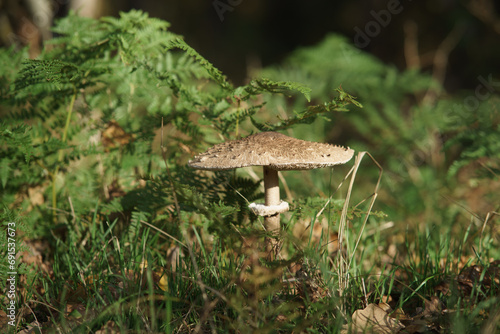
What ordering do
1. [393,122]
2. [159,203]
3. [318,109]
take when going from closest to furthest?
1. [318,109]
2. [159,203]
3. [393,122]

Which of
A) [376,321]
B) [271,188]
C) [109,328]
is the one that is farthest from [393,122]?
[109,328]

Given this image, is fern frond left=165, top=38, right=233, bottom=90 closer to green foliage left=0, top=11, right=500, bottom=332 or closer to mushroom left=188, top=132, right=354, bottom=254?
green foliage left=0, top=11, right=500, bottom=332

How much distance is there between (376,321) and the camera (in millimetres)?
2248

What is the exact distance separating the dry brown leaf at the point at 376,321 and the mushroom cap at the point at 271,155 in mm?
874

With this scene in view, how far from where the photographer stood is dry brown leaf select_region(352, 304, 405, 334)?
2.18 meters

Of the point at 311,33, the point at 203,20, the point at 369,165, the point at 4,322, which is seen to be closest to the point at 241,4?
the point at 203,20

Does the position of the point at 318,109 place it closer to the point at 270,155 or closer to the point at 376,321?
the point at 270,155

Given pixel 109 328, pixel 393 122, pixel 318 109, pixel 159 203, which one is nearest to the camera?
pixel 109 328

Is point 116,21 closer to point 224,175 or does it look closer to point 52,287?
point 224,175

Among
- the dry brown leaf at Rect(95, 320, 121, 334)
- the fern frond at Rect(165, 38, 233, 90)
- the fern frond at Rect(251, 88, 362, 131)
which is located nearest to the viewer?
the dry brown leaf at Rect(95, 320, 121, 334)

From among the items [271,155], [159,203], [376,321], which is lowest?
[376,321]

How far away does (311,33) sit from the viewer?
530 inches

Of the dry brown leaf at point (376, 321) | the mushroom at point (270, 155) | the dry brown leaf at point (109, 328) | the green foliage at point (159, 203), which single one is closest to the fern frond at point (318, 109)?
the green foliage at point (159, 203)

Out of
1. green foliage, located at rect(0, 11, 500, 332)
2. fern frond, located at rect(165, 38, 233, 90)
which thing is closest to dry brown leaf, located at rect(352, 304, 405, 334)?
green foliage, located at rect(0, 11, 500, 332)
